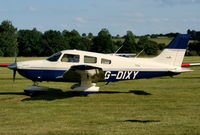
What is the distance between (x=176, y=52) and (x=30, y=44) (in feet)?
298

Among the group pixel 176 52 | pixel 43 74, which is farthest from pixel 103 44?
pixel 43 74

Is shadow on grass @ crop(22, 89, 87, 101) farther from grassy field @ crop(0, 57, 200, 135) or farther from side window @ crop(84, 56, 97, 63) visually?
side window @ crop(84, 56, 97, 63)

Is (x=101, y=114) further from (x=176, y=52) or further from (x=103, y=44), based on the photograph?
(x=103, y=44)

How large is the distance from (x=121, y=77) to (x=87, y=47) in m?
92.2

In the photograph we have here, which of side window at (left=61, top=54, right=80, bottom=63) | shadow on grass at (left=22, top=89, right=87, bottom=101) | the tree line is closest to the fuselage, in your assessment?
side window at (left=61, top=54, right=80, bottom=63)

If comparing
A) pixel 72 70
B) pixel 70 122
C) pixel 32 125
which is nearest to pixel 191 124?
pixel 70 122

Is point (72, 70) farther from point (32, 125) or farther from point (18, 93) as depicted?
point (32, 125)

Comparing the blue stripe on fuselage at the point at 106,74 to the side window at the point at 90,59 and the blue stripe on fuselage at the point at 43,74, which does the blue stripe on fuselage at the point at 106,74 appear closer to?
the blue stripe on fuselage at the point at 43,74

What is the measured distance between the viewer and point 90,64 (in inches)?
548

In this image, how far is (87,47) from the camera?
106125mm

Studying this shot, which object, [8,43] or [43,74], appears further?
[8,43]

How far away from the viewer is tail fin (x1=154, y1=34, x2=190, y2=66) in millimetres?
14656

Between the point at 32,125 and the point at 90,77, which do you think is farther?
the point at 90,77

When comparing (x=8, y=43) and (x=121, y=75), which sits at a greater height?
(x=8, y=43)
